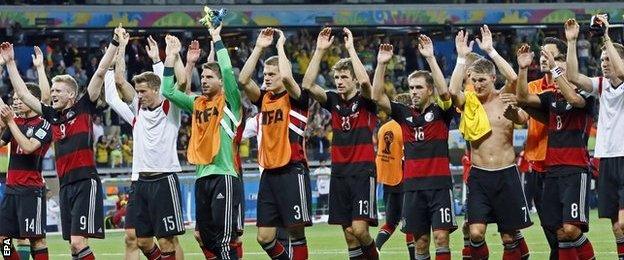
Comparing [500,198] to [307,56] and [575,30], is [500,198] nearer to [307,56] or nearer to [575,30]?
[575,30]

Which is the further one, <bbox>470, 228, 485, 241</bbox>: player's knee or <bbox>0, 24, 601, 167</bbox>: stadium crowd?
<bbox>0, 24, 601, 167</bbox>: stadium crowd

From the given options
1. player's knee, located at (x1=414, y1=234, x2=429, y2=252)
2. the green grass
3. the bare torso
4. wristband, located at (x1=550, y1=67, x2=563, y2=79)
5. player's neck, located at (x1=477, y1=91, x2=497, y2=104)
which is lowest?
the green grass

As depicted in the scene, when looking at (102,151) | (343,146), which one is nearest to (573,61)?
(343,146)

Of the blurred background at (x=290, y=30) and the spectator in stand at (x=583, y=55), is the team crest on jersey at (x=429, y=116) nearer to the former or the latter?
the blurred background at (x=290, y=30)

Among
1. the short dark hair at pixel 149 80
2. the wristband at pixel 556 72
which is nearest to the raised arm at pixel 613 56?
the wristband at pixel 556 72

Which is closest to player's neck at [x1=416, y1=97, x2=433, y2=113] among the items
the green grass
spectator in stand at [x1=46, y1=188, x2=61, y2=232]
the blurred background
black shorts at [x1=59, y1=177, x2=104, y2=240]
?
black shorts at [x1=59, y1=177, x2=104, y2=240]

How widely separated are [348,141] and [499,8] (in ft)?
99.1

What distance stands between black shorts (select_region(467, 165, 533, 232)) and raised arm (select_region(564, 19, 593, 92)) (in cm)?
117

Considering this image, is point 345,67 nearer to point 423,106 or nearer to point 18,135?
point 423,106

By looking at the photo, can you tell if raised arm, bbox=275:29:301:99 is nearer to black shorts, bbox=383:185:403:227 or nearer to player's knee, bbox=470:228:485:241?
player's knee, bbox=470:228:485:241

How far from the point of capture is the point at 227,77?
48.0ft

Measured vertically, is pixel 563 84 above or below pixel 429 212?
above

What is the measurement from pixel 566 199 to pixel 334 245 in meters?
8.66

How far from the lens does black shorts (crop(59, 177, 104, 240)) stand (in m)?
15.3
